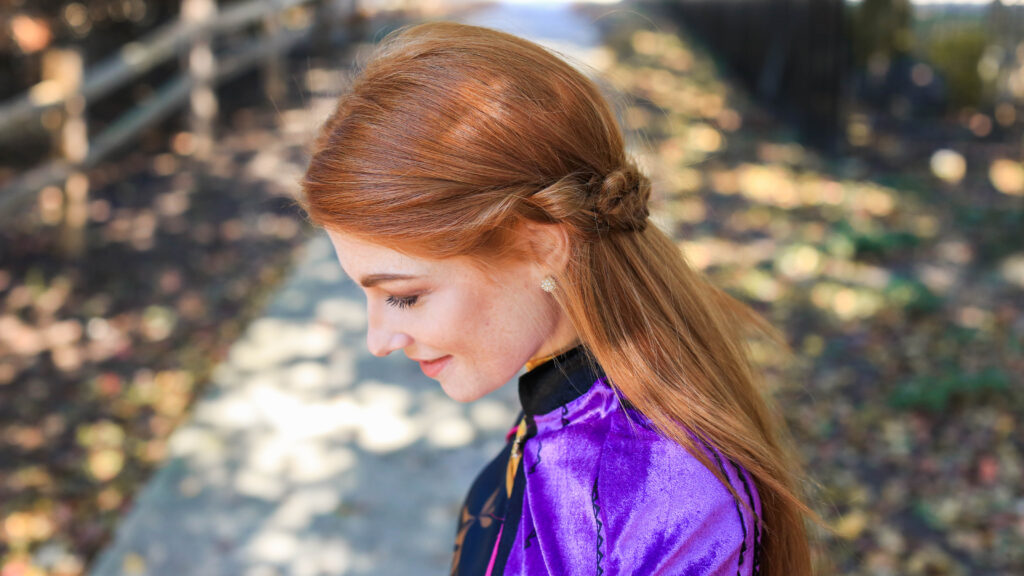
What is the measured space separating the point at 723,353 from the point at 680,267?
142 millimetres

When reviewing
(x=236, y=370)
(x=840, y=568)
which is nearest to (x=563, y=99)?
(x=840, y=568)

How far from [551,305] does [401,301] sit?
21 cm

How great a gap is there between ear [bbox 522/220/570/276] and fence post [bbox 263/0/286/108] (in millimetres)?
8563

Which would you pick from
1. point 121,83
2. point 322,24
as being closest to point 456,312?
point 121,83

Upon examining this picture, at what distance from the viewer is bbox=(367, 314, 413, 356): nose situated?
1.18 metres

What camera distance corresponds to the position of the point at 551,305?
1.19 m

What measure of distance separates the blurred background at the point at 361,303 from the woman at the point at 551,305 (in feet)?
0.71

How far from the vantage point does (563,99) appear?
109cm

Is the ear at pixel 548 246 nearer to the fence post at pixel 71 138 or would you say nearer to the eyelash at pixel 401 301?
the eyelash at pixel 401 301

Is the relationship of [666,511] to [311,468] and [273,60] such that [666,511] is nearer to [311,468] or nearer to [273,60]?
[311,468]

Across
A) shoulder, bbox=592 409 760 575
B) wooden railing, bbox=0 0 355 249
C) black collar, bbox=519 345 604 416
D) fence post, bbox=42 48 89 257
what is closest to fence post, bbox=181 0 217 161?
wooden railing, bbox=0 0 355 249

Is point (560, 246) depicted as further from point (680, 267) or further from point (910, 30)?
point (910, 30)

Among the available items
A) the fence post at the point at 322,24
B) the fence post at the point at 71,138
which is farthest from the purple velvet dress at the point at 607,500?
the fence post at the point at 322,24

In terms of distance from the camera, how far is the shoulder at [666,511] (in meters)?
1.01
